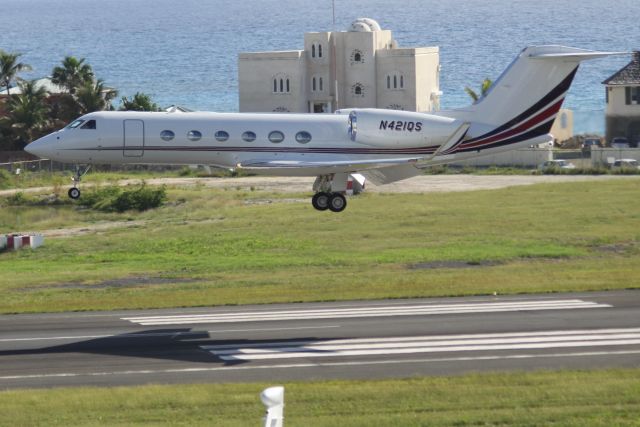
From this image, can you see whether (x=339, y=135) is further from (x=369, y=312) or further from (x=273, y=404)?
(x=273, y=404)

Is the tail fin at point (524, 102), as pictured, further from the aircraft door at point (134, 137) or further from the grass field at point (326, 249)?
the aircraft door at point (134, 137)

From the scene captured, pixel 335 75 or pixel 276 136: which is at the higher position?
pixel 335 75

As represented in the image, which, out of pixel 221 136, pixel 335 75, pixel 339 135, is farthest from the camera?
pixel 335 75

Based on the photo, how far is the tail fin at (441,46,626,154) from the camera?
139 feet

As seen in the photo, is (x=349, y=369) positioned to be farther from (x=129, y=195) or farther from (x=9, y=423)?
(x=129, y=195)

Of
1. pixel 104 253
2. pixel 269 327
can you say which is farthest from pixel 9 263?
pixel 269 327

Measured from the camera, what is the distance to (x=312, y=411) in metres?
27.0

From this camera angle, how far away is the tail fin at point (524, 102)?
1673 inches

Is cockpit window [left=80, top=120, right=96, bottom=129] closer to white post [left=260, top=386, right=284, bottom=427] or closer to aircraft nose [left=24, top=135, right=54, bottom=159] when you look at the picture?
aircraft nose [left=24, top=135, right=54, bottom=159]

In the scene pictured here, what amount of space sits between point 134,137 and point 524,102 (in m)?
13.8

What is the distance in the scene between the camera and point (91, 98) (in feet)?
323

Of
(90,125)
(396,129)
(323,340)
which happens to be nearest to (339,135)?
(396,129)

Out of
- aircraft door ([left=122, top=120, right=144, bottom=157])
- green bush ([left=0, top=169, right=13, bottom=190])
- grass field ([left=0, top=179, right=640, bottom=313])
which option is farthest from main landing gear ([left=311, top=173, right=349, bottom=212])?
green bush ([left=0, top=169, right=13, bottom=190])

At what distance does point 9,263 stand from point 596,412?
36360 mm
